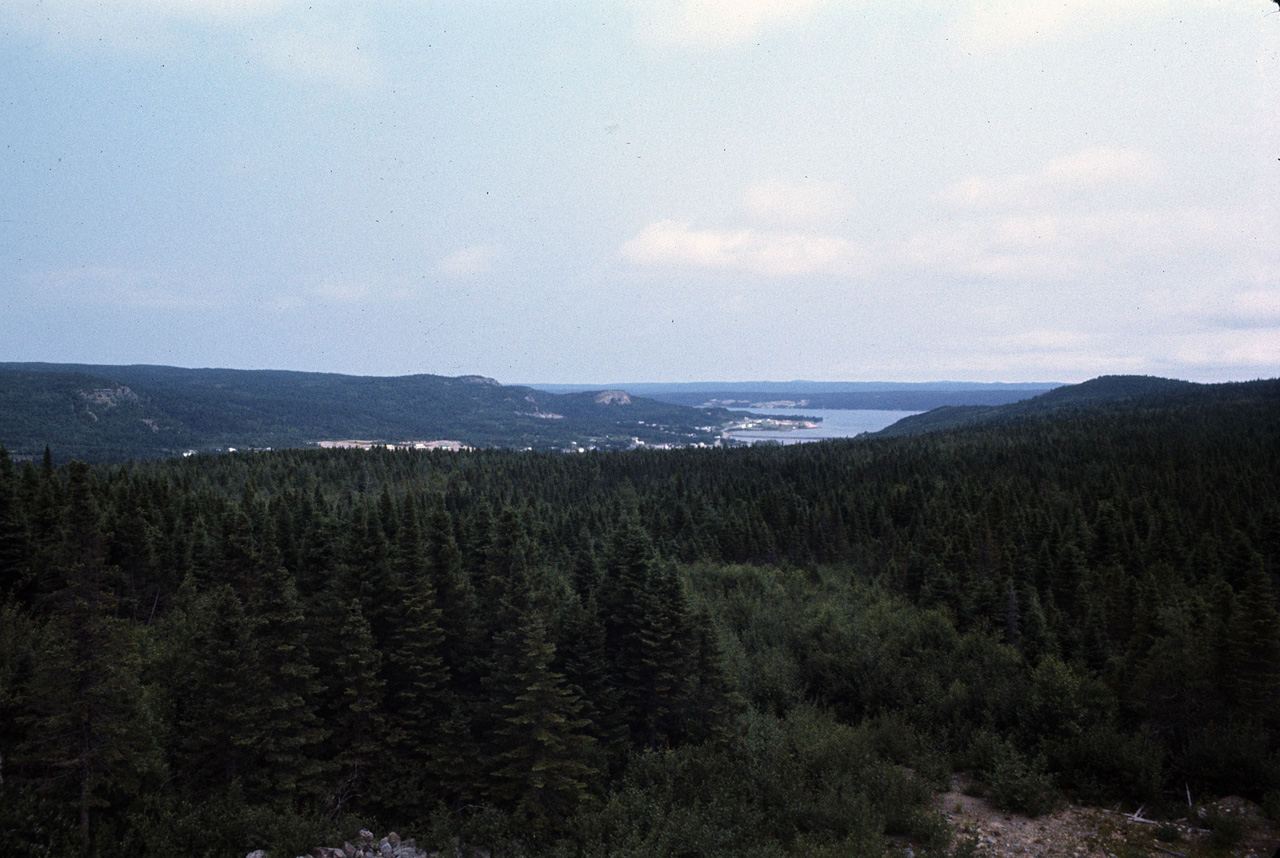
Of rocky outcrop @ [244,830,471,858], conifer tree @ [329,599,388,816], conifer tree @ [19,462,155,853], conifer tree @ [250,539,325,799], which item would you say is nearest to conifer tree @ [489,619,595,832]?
rocky outcrop @ [244,830,471,858]

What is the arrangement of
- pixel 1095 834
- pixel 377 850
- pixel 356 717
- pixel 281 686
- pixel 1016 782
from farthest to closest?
1. pixel 356 717
2. pixel 1016 782
3. pixel 281 686
4. pixel 1095 834
5. pixel 377 850

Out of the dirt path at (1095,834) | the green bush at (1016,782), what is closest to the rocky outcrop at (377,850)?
the dirt path at (1095,834)

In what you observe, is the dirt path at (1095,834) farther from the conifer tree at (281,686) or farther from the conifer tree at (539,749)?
the conifer tree at (281,686)

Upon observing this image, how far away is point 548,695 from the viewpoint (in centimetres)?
2597

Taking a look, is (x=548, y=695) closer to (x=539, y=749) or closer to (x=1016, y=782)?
(x=539, y=749)

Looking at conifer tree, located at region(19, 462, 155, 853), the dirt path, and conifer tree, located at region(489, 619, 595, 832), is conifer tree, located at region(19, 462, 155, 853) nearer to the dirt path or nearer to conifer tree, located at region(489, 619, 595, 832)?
conifer tree, located at region(489, 619, 595, 832)

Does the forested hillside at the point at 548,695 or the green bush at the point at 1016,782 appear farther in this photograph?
the green bush at the point at 1016,782

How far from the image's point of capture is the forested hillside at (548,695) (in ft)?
70.0

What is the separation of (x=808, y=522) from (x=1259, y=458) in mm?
59542

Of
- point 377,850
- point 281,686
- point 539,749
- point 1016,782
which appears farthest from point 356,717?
point 1016,782

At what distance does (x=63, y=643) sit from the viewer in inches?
775

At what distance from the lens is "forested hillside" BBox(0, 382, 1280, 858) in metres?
21.3

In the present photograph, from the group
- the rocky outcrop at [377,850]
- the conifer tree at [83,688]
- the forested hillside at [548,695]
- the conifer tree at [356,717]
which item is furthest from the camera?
the conifer tree at [356,717]

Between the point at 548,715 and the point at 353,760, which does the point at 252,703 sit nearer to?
the point at 353,760
